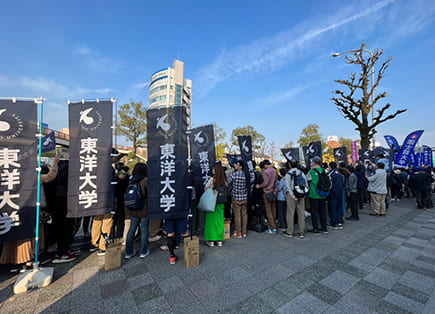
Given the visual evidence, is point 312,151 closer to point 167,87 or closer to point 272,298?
point 272,298

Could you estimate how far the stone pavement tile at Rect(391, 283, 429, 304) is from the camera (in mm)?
2592

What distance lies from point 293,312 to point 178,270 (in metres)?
1.95

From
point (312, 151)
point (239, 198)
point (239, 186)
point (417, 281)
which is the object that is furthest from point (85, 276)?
point (312, 151)

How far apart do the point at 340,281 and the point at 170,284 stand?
8.99 feet

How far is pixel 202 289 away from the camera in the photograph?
2.79 m

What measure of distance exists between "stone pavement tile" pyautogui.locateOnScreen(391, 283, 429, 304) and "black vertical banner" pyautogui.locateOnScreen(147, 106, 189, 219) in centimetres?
361

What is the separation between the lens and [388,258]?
12.5ft

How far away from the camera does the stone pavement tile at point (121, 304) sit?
7.86 ft

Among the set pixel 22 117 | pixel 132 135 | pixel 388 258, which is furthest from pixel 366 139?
pixel 132 135

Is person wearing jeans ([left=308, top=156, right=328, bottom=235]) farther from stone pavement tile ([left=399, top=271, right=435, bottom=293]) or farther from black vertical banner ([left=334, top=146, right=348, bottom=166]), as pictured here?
black vertical banner ([left=334, top=146, right=348, bottom=166])

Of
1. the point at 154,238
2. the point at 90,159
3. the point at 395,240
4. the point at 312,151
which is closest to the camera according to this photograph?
the point at 90,159

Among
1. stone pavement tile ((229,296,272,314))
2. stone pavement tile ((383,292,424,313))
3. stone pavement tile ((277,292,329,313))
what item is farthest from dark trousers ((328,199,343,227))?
stone pavement tile ((229,296,272,314))

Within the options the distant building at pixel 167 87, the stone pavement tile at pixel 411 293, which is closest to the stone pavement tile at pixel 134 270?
the stone pavement tile at pixel 411 293

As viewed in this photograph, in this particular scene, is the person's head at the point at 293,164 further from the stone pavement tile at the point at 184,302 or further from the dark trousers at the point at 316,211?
the stone pavement tile at the point at 184,302
